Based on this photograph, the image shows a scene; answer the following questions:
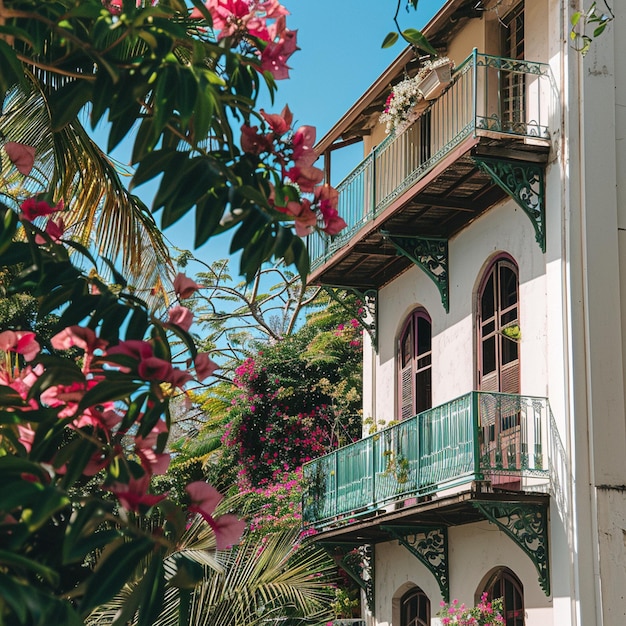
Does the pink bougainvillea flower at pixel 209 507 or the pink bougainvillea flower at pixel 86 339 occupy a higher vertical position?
the pink bougainvillea flower at pixel 86 339

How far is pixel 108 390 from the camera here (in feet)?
8.43

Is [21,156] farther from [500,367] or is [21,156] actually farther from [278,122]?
[500,367]

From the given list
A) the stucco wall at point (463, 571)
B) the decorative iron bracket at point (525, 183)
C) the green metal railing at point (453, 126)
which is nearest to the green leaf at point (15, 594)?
the green metal railing at point (453, 126)

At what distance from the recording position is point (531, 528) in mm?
11672

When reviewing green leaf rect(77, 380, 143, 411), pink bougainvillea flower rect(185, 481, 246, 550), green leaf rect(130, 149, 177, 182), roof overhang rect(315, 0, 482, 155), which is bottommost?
pink bougainvillea flower rect(185, 481, 246, 550)

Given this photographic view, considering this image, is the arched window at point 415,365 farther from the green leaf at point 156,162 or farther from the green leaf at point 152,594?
the green leaf at point 152,594

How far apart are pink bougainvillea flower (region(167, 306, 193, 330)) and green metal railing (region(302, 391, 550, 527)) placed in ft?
29.1

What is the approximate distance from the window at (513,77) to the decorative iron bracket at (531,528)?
4107mm

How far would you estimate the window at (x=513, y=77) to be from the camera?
12947mm

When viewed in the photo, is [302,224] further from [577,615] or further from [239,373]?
[239,373]

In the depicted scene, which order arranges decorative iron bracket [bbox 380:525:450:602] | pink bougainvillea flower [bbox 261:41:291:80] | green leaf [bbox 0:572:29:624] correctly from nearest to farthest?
green leaf [bbox 0:572:29:624], pink bougainvillea flower [bbox 261:41:291:80], decorative iron bracket [bbox 380:525:450:602]

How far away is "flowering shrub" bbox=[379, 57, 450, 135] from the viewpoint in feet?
48.4

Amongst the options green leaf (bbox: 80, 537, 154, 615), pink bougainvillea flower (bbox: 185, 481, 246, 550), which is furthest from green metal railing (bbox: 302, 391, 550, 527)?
green leaf (bbox: 80, 537, 154, 615)

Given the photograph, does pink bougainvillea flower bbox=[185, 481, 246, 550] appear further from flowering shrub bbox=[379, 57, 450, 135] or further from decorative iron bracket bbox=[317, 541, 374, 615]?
decorative iron bracket bbox=[317, 541, 374, 615]
